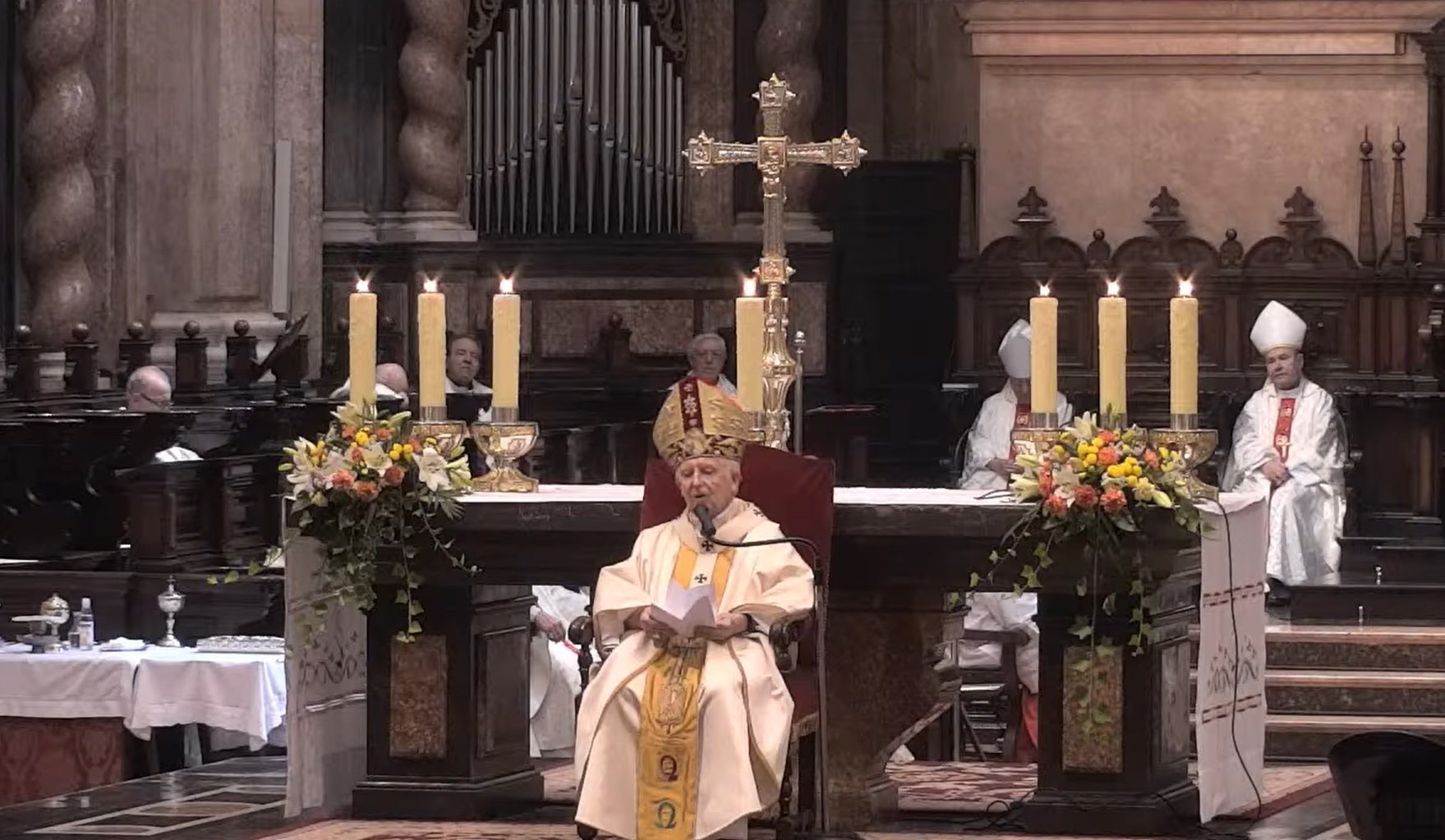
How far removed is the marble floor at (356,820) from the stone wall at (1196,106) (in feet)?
22.9

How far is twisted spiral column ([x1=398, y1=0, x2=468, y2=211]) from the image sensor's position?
18578 mm

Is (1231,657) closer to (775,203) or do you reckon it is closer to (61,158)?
(775,203)

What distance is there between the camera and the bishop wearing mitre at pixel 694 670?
7.61 metres

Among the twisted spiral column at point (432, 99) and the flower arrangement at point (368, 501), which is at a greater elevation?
the twisted spiral column at point (432, 99)

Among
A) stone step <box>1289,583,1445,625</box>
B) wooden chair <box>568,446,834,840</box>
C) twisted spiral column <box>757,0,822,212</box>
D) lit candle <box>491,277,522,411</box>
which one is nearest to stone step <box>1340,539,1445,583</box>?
A: stone step <box>1289,583,1445,625</box>

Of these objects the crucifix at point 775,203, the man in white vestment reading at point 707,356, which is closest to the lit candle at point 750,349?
the crucifix at point 775,203

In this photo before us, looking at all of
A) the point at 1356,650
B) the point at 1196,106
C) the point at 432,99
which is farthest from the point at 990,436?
the point at 432,99

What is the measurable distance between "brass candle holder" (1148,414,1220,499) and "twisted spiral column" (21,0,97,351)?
10.1 m

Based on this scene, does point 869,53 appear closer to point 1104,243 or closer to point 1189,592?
point 1104,243

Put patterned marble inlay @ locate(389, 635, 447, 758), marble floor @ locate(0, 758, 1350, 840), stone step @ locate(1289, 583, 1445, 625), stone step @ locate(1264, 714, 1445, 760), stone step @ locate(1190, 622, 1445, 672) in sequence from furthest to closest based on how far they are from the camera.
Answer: stone step @ locate(1289, 583, 1445, 625)
stone step @ locate(1190, 622, 1445, 672)
stone step @ locate(1264, 714, 1445, 760)
patterned marble inlay @ locate(389, 635, 447, 758)
marble floor @ locate(0, 758, 1350, 840)

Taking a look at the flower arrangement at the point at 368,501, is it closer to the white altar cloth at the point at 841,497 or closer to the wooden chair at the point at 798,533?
the white altar cloth at the point at 841,497

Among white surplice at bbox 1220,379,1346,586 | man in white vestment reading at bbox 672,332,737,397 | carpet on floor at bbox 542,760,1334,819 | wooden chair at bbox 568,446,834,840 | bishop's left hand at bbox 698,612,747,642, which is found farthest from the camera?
man in white vestment reading at bbox 672,332,737,397

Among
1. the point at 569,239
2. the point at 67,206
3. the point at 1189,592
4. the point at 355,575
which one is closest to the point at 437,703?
the point at 355,575

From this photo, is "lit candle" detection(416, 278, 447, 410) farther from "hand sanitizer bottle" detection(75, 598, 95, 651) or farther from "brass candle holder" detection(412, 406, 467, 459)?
"hand sanitizer bottle" detection(75, 598, 95, 651)
